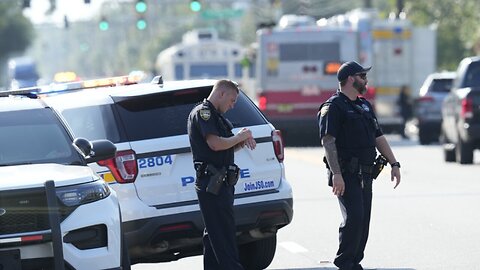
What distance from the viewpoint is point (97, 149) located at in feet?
32.4

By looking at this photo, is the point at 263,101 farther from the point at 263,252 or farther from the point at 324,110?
the point at 324,110

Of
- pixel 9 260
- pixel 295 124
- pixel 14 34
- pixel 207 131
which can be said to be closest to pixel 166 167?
pixel 207 131

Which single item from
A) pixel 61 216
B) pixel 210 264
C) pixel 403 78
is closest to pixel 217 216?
pixel 210 264

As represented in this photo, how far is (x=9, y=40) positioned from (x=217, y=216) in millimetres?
105824

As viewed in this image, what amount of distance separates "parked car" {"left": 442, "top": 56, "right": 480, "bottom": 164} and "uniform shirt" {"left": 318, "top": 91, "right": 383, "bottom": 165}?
1323cm

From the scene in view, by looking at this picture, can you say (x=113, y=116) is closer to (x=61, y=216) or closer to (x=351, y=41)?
(x=61, y=216)

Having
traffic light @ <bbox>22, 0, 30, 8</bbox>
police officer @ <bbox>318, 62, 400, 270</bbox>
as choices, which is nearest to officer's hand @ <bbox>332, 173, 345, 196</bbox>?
police officer @ <bbox>318, 62, 400, 270</bbox>

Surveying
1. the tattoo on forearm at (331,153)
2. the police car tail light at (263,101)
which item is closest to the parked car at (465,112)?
the police car tail light at (263,101)

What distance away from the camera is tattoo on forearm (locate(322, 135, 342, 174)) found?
411 inches

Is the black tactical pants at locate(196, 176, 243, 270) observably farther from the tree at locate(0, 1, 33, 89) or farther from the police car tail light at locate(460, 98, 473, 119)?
the tree at locate(0, 1, 33, 89)

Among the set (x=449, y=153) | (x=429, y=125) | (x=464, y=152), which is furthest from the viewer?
(x=429, y=125)

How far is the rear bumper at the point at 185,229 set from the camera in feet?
35.0

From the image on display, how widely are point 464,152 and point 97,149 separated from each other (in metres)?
15.9

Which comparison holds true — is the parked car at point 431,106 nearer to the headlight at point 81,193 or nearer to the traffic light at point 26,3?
the traffic light at point 26,3
